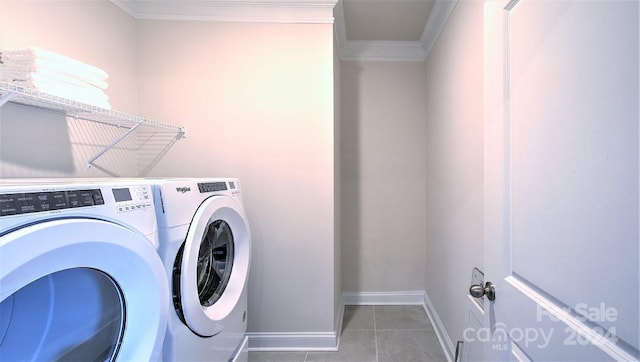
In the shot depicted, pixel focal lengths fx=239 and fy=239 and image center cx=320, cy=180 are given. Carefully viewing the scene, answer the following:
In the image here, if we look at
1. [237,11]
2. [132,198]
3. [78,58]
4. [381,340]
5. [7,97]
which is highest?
[237,11]

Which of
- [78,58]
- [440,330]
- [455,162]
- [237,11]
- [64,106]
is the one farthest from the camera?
[440,330]

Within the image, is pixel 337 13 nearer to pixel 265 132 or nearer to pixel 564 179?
pixel 265 132

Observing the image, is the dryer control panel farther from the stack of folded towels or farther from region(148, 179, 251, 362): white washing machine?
the stack of folded towels

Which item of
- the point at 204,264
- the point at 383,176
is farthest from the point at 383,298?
the point at 204,264

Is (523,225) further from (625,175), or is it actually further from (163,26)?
(163,26)

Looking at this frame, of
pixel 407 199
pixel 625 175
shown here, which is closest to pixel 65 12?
pixel 625 175

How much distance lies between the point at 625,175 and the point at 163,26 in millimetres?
2373

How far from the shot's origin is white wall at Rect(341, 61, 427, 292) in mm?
2291

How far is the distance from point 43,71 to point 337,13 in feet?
5.63

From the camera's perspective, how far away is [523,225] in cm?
64

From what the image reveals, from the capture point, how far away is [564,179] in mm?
506

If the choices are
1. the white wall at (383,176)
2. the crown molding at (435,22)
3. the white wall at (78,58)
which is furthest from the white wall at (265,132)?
the crown molding at (435,22)

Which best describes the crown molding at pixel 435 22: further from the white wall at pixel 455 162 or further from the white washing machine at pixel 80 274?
the white washing machine at pixel 80 274

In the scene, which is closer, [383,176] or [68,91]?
[68,91]
